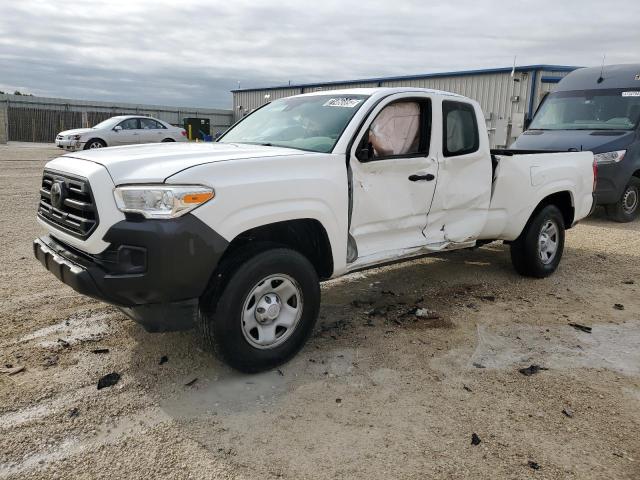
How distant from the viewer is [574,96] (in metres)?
10.5

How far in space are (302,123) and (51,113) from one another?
30.5 metres

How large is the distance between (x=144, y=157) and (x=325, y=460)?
2091 millimetres

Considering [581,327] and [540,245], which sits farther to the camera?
[540,245]

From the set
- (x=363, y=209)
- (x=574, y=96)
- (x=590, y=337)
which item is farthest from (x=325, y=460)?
(x=574, y=96)

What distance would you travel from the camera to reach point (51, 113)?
99.7ft

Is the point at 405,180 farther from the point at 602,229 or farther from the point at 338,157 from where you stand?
the point at 602,229

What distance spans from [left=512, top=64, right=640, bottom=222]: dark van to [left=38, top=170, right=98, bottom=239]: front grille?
8417mm

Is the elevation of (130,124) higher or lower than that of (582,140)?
higher

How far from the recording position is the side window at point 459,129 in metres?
4.80

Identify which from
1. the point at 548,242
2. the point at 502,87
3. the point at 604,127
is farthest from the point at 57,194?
the point at 502,87

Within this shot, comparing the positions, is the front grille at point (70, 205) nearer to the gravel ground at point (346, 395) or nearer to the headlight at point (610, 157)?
the gravel ground at point (346, 395)

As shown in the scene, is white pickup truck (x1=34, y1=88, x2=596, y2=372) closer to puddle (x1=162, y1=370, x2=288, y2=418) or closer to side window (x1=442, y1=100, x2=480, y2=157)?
side window (x1=442, y1=100, x2=480, y2=157)

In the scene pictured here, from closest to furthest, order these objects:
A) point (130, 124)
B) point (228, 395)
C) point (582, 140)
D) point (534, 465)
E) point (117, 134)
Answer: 1. point (534, 465)
2. point (228, 395)
3. point (582, 140)
4. point (117, 134)
5. point (130, 124)

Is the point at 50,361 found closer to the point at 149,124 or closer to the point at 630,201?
the point at 630,201
